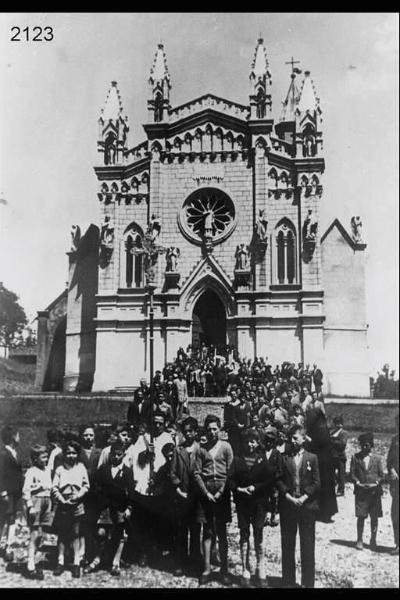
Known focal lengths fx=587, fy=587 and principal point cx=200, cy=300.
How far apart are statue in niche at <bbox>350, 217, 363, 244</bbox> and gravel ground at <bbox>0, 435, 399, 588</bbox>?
14711mm

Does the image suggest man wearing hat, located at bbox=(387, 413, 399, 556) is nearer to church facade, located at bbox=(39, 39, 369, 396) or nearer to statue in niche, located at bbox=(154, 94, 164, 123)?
church facade, located at bbox=(39, 39, 369, 396)

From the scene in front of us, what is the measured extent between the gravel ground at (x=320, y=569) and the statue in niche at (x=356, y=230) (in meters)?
14.7

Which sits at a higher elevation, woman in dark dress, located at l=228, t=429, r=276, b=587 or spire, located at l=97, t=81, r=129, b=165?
spire, located at l=97, t=81, r=129, b=165

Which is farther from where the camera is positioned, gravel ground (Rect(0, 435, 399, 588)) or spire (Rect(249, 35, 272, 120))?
spire (Rect(249, 35, 272, 120))

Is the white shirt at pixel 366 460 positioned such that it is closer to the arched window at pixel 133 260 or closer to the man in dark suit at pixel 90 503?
the man in dark suit at pixel 90 503

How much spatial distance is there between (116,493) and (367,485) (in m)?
3.79

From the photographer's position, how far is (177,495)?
321 inches

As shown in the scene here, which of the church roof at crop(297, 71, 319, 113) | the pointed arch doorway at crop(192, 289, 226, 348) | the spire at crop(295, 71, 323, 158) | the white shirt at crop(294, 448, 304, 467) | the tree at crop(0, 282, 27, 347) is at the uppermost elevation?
the church roof at crop(297, 71, 319, 113)

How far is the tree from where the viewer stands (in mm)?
12234

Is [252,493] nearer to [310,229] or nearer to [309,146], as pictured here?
[310,229]

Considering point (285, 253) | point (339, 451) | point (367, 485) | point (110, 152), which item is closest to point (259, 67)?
point (110, 152)

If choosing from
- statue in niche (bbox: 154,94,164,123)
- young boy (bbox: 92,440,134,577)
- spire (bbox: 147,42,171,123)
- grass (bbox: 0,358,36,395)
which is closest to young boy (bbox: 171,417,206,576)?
young boy (bbox: 92,440,134,577)
